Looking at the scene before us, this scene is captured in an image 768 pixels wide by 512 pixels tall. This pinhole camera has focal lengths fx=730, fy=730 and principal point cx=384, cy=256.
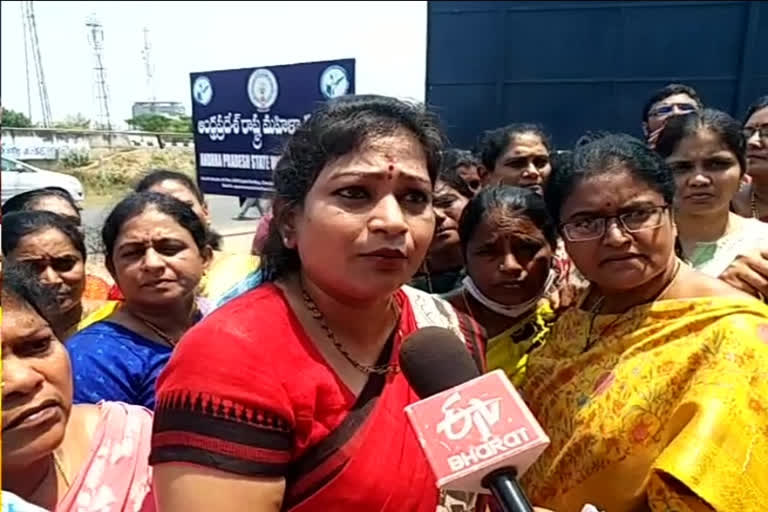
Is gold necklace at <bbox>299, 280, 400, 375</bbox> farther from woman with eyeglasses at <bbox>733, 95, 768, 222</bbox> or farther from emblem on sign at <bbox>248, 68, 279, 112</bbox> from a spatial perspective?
emblem on sign at <bbox>248, 68, 279, 112</bbox>

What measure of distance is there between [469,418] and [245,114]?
18.1ft

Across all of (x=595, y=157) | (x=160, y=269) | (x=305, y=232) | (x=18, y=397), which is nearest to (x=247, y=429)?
(x=305, y=232)

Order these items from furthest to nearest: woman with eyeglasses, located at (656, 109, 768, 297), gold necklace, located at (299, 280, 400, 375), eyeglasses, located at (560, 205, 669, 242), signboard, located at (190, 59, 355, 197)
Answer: signboard, located at (190, 59, 355, 197)
woman with eyeglasses, located at (656, 109, 768, 297)
eyeglasses, located at (560, 205, 669, 242)
gold necklace, located at (299, 280, 400, 375)

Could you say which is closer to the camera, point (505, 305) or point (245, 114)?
point (505, 305)

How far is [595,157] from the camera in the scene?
5.31 feet

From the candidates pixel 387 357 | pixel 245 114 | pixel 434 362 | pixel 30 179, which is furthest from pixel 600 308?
pixel 30 179

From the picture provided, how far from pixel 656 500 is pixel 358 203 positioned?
0.76 m

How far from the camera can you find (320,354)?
3.86ft

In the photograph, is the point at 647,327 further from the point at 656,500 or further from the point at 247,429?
the point at 247,429

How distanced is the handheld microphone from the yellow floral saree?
49 cm

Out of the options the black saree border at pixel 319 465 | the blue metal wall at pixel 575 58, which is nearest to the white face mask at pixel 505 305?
the black saree border at pixel 319 465

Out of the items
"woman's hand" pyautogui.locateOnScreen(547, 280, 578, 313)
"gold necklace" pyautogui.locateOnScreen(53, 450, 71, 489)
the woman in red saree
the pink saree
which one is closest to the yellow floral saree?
"woman's hand" pyautogui.locateOnScreen(547, 280, 578, 313)

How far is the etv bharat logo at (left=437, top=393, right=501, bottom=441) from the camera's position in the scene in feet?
3.05

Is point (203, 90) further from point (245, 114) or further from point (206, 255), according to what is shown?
point (206, 255)
